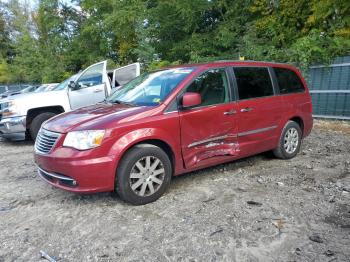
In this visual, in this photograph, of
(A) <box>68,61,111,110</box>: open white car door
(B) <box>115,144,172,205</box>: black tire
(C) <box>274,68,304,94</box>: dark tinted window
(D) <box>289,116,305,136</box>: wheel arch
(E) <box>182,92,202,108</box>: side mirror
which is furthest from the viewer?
(A) <box>68,61,111,110</box>: open white car door

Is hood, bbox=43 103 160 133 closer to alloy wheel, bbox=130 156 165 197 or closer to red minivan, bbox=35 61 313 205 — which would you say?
red minivan, bbox=35 61 313 205

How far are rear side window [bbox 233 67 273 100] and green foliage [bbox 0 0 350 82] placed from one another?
205 inches

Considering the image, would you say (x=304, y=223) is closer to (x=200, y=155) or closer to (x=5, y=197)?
(x=200, y=155)

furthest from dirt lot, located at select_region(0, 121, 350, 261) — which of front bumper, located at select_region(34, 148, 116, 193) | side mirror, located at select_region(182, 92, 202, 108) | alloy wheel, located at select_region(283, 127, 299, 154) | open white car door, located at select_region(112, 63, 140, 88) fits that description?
open white car door, located at select_region(112, 63, 140, 88)

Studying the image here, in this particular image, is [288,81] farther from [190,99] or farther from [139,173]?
[139,173]

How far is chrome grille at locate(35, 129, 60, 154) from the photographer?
3.74m

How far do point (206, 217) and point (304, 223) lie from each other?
1.02 meters

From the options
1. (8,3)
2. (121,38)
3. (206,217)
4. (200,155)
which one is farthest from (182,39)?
(8,3)

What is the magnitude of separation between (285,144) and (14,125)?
601 centimetres

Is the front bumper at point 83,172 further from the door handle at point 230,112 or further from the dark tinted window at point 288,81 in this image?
the dark tinted window at point 288,81

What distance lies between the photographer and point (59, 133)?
3709mm

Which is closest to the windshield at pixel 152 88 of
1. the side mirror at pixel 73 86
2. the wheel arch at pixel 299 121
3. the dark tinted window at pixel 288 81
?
the dark tinted window at pixel 288 81

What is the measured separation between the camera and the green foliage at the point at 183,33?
1072 centimetres

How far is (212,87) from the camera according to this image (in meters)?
4.43
